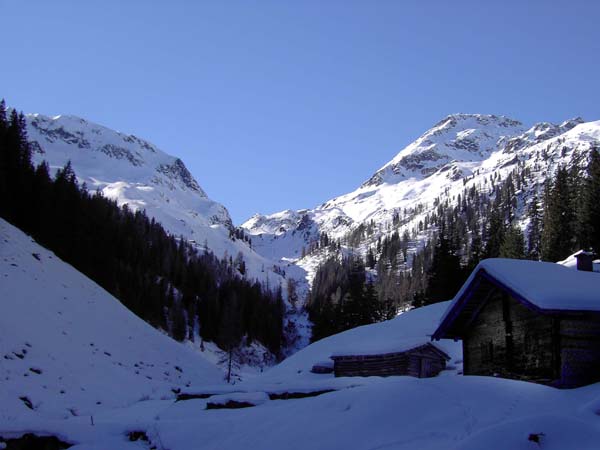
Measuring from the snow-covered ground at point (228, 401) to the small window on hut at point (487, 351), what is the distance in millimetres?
3481

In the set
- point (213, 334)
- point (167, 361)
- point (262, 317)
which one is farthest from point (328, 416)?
point (262, 317)

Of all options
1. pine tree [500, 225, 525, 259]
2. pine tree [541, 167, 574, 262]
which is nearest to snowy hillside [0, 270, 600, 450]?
pine tree [500, 225, 525, 259]

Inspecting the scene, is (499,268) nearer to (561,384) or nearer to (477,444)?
(561,384)

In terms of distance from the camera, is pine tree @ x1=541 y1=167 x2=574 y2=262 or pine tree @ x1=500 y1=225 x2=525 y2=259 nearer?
pine tree @ x1=541 y1=167 x2=574 y2=262

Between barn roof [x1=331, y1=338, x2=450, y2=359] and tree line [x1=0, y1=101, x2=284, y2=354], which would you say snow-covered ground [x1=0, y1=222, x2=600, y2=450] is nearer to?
barn roof [x1=331, y1=338, x2=450, y2=359]

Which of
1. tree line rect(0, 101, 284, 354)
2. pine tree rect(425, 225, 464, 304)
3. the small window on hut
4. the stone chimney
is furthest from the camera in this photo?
pine tree rect(425, 225, 464, 304)

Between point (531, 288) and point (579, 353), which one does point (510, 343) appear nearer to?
point (579, 353)

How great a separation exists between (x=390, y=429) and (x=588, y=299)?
7726 millimetres

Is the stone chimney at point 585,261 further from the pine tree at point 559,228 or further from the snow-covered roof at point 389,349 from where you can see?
the pine tree at point 559,228

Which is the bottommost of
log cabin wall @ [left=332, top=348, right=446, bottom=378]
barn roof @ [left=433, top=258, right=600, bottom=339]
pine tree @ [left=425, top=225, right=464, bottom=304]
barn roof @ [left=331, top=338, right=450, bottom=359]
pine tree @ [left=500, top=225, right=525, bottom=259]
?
log cabin wall @ [left=332, top=348, right=446, bottom=378]

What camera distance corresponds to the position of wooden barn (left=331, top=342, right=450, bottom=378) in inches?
1299

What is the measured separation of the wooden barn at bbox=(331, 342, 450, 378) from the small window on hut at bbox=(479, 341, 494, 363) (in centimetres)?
1344

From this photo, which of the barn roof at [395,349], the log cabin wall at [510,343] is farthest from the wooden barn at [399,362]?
the log cabin wall at [510,343]

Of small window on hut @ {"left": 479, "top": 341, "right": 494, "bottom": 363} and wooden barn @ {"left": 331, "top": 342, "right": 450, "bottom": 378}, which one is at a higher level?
small window on hut @ {"left": 479, "top": 341, "right": 494, "bottom": 363}
